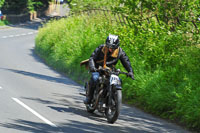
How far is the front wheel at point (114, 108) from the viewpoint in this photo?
955 cm

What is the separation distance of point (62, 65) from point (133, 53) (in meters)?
6.56

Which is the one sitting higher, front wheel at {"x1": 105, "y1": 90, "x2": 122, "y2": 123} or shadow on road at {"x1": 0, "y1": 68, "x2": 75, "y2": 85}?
front wheel at {"x1": 105, "y1": 90, "x2": 122, "y2": 123}

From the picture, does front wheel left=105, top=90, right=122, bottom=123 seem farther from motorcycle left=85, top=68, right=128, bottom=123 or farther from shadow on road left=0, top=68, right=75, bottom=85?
shadow on road left=0, top=68, right=75, bottom=85

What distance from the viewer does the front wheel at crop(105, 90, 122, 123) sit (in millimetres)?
9547

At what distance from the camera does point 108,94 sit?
400 inches

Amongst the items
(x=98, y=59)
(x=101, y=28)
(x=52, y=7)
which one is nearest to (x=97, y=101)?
(x=98, y=59)

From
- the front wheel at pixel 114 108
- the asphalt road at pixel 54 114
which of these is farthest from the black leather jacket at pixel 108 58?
the asphalt road at pixel 54 114

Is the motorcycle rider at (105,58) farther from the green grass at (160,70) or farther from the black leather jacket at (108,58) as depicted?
the green grass at (160,70)

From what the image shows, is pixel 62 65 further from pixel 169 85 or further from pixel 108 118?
pixel 108 118

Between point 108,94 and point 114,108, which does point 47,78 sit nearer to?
point 108,94

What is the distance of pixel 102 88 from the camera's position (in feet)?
34.2

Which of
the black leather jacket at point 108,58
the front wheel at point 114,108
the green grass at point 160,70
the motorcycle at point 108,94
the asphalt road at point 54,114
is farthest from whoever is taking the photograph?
the green grass at point 160,70

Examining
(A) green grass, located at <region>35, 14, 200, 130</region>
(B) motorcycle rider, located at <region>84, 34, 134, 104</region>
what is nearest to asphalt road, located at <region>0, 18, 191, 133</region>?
(A) green grass, located at <region>35, 14, 200, 130</region>

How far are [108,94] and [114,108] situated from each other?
462 mm
